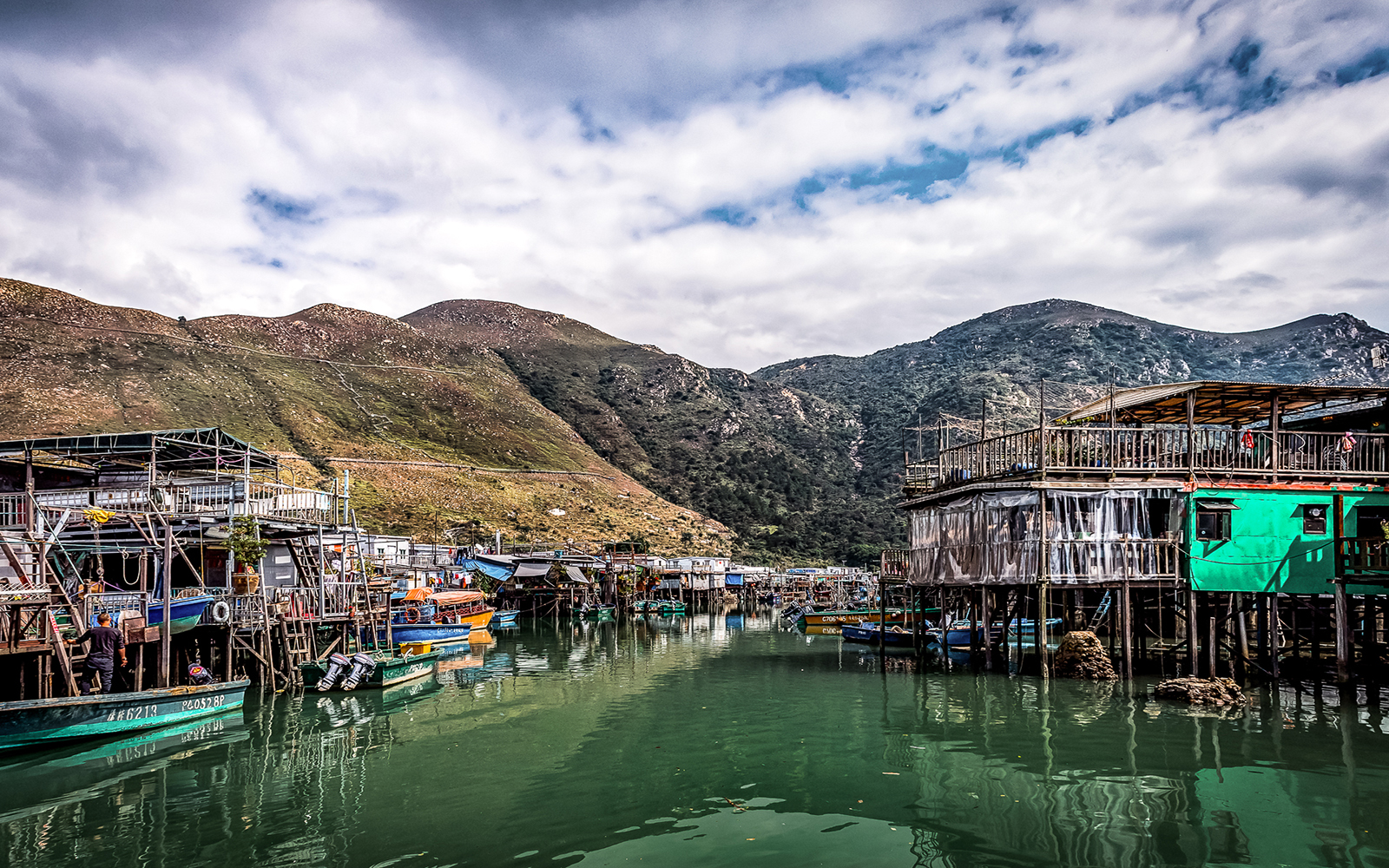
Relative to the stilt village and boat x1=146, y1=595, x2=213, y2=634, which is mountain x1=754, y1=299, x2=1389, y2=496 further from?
boat x1=146, y1=595, x2=213, y2=634

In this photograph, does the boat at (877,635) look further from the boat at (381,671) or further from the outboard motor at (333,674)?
the outboard motor at (333,674)

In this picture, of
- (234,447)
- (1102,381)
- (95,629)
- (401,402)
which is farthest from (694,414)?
(95,629)

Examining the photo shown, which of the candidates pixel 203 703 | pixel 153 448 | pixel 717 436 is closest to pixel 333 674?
pixel 203 703

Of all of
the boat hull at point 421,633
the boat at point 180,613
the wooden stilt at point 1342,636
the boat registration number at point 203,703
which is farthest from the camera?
the boat hull at point 421,633

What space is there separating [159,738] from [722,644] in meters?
27.8

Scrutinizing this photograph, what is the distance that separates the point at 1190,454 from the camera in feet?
81.7

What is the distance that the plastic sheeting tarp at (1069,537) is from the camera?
82.7ft

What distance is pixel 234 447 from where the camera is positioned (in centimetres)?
2942

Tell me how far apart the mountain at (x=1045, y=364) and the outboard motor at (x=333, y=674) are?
325ft

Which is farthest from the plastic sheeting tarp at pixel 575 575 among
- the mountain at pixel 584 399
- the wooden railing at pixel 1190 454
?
the wooden railing at pixel 1190 454

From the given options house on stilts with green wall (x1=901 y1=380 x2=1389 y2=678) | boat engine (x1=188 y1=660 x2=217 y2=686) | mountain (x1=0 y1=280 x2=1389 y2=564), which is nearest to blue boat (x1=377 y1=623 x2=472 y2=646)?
boat engine (x1=188 y1=660 x2=217 y2=686)

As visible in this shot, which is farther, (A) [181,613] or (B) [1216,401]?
(B) [1216,401]

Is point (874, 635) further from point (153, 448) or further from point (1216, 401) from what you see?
point (153, 448)

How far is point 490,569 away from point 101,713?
153 ft
